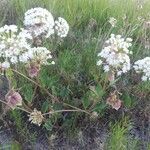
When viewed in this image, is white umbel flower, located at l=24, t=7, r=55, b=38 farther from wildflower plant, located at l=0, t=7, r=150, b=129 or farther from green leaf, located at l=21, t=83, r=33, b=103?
green leaf, located at l=21, t=83, r=33, b=103

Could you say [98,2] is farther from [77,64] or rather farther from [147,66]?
[147,66]

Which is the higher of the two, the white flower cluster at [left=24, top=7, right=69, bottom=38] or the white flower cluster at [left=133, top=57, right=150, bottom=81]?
the white flower cluster at [left=24, top=7, right=69, bottom=38]

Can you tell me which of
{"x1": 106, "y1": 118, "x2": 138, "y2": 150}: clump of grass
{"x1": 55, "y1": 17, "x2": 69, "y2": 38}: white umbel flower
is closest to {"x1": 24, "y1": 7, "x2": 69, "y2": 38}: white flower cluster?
{"x1": 55, "y1": 17, "x2": 69, "y2": 38}: white umbel flower

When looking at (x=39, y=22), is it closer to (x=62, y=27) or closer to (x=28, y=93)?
(x=62, y=27)

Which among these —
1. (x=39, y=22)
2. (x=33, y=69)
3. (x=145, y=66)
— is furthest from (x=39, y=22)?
(x=145, y=66)

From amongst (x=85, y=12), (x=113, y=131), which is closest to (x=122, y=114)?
(x=113, y=131)

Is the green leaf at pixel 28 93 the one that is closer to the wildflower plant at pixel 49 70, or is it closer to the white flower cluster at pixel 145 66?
the wildflower plant at pixel 49 70

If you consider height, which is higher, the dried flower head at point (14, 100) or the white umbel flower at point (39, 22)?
the white umbel flower at point (39, 22)

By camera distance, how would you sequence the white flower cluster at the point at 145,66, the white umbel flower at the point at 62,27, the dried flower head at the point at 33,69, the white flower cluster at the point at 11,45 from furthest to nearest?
the white umbel flower at the point at 62,27
the white flower cluster at the point at 145,66
the dried flower head at the point at 33,69
the white flower cluster at the point at 11,45

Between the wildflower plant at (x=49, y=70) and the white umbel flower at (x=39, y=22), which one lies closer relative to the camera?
the wildflower plant at (x=49, y=70)

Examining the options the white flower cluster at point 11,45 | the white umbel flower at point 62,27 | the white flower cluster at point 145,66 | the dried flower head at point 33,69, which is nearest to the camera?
the white flower cluster at point 11,45

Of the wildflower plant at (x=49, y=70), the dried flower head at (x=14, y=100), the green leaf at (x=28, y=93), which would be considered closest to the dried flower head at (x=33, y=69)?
the wildflower plant at (x=49, y=70)
